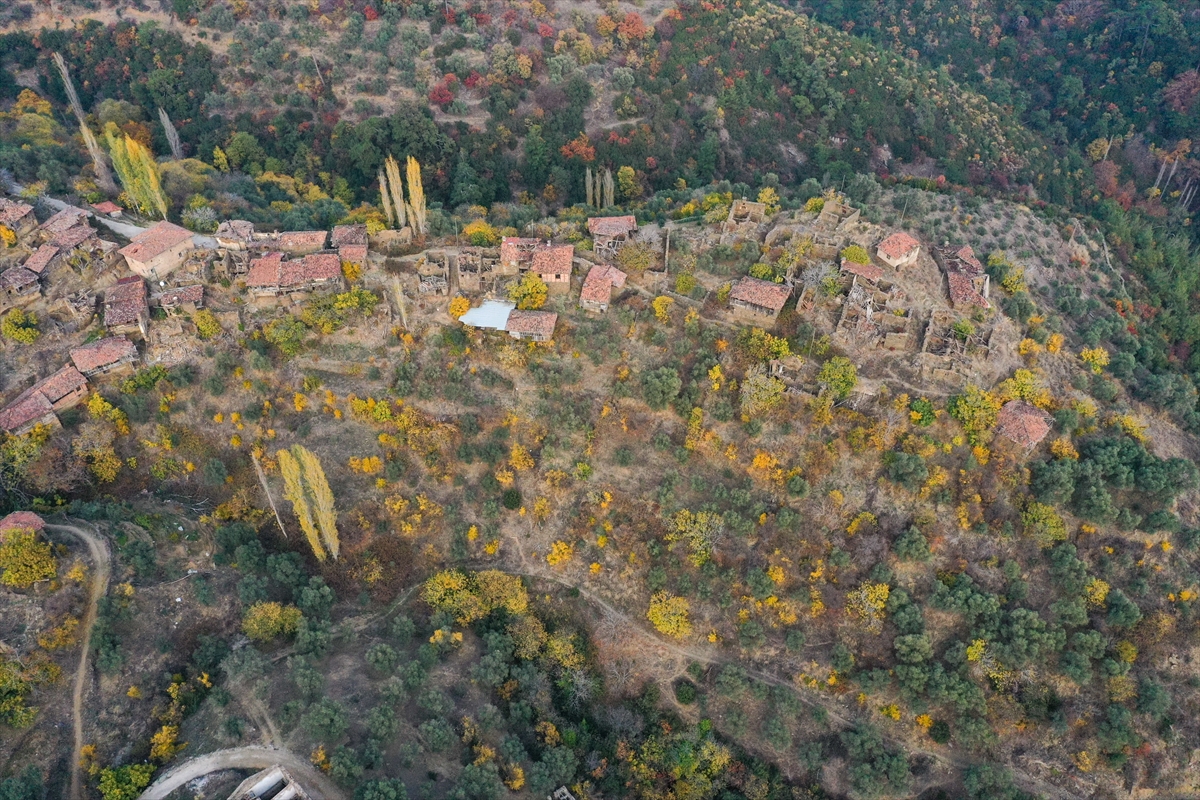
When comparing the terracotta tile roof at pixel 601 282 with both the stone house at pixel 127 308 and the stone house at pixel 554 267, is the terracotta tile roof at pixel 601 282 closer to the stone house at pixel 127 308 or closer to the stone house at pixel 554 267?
the stone house at pixel 554 267

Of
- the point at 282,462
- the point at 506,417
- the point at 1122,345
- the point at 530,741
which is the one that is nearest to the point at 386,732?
the point at 530,741

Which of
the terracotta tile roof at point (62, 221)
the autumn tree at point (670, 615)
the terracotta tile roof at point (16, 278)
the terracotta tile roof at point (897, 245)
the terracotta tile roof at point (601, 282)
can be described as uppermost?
the terracotta tile roof at point (62, 221)

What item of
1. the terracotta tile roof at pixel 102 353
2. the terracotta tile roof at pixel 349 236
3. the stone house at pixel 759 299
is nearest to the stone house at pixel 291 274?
the terracotta tile roof at pixel 349 236

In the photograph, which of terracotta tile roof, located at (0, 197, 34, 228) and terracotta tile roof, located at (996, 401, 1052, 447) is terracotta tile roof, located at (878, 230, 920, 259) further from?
terracotta tile roof, located at (0, 197, 34, 228)

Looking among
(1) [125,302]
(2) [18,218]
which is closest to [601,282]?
(1) [125,302]

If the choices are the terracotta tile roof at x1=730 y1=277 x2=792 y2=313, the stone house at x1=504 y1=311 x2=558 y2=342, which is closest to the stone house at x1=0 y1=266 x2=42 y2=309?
the stone house at x1=504 y1=311 x2=558 y2=342

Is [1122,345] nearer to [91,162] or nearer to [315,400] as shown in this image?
[315,400]
